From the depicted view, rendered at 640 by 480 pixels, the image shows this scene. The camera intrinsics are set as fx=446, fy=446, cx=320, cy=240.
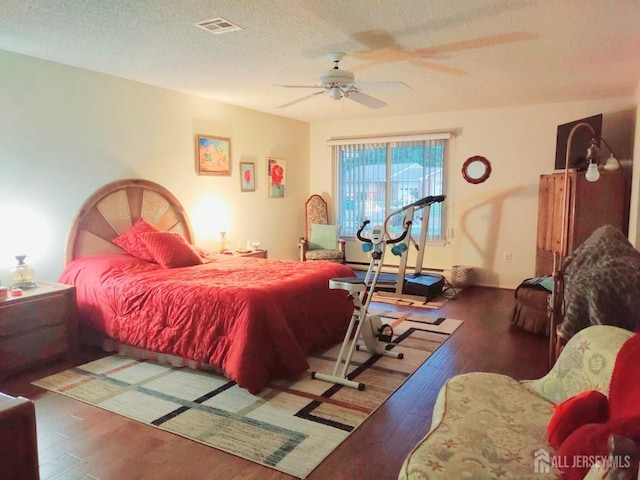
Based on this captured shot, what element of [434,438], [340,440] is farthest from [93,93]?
[434,438]

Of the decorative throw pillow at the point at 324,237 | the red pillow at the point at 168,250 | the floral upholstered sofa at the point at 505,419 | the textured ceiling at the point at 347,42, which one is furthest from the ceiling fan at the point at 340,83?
the decorative throw pillow at the point at 324,237

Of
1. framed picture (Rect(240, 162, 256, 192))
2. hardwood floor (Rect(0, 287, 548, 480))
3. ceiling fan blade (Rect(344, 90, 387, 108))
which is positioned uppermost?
ceiling fan blade (Rect(344, 90, 387, 108))

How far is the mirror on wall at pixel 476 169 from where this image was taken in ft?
20.2

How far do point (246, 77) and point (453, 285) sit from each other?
152 inches

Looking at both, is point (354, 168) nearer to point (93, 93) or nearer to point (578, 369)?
point (93, 93)

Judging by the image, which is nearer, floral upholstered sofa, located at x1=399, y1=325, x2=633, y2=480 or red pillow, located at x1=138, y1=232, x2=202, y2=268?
floral upholstered sofa, located at x1=399, y1=325, x2=633, y2=480

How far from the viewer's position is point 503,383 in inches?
79.2

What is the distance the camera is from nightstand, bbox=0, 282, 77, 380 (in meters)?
3.04

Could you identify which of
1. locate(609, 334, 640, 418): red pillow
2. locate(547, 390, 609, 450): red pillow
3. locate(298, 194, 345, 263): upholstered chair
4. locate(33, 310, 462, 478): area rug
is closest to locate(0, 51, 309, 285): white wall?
locate(298, 194, 345, 263): upholstered chair

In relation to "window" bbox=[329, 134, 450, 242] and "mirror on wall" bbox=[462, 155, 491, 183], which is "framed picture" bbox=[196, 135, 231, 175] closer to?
"window" bbox=[329, 134, 450, 242]

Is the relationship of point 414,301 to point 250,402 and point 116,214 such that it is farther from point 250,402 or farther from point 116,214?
point 116,214

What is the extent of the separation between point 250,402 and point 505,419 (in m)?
1.58

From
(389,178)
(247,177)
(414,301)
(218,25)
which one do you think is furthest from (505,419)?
(389,178)

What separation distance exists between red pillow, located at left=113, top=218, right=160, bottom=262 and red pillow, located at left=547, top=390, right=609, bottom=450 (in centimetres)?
355
